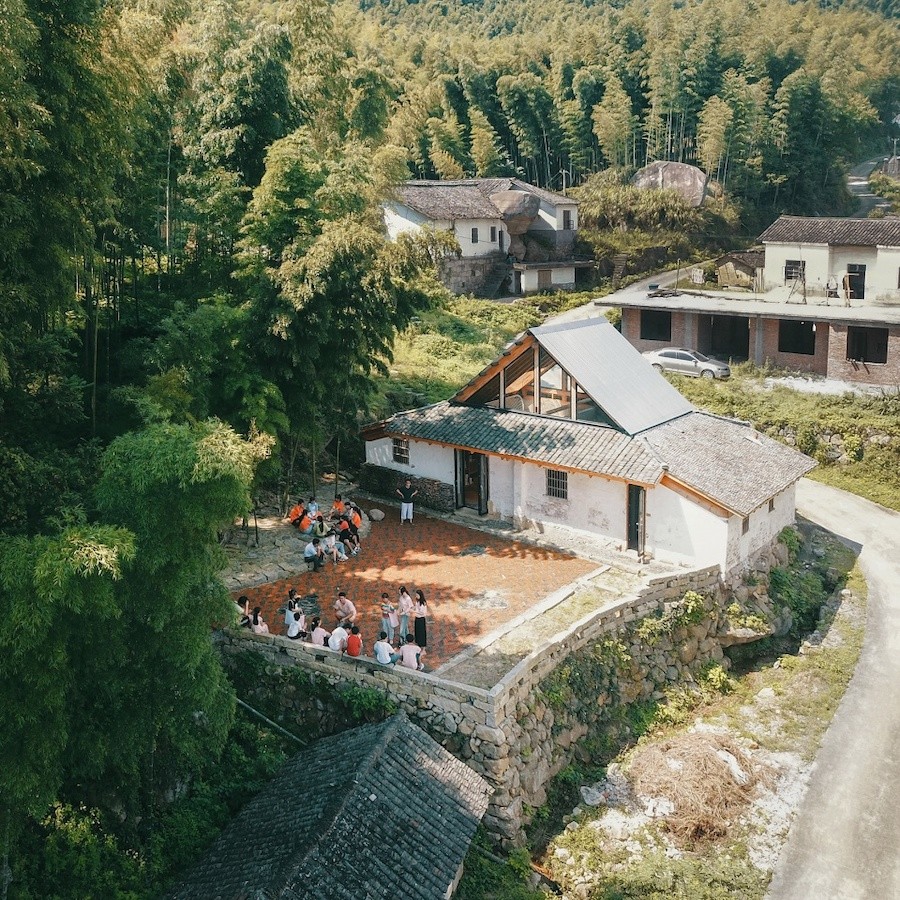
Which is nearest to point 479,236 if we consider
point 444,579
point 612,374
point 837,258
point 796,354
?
point 837,258

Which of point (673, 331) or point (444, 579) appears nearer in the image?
point (444, 579)

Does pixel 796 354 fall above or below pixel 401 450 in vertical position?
above

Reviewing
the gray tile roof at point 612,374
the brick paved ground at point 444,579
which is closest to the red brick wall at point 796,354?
the gray tile roof at point 612,374

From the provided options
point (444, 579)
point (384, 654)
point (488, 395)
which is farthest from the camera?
point (488, 395)

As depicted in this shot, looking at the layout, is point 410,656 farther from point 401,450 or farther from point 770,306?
point 770,306

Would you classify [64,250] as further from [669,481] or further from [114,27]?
[669,481]

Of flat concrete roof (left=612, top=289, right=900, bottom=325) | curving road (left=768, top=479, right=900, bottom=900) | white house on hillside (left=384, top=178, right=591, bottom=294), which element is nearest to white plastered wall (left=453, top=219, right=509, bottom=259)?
white house on hillside (left=384, top=178, right=591, bottom=294)

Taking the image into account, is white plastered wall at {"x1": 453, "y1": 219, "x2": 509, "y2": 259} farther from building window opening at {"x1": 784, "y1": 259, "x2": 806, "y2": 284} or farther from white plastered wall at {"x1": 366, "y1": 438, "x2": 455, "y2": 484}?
white plastered wall at {"x1": 366, "y1": 438, "x2": 455, "y2": 484}

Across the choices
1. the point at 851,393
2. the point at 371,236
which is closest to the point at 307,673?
the point at 371,236
